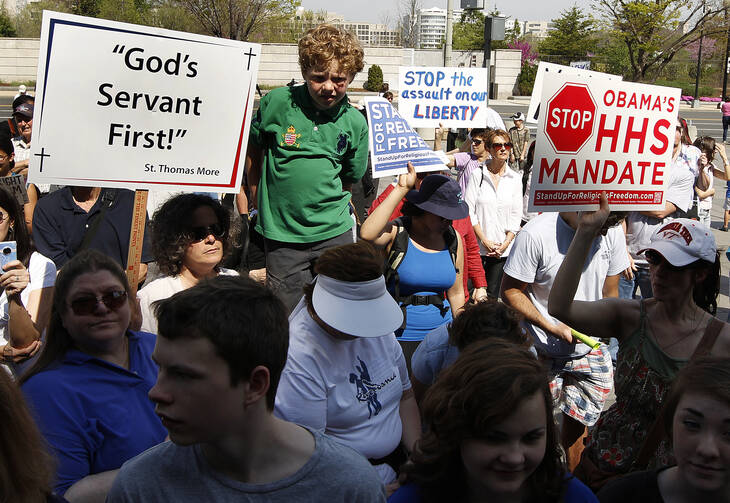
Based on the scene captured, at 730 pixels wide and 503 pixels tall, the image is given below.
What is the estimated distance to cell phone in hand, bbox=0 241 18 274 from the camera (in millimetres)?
3471

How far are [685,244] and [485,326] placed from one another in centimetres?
92

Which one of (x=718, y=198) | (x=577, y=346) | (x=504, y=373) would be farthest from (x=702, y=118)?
(x=504, y=373)

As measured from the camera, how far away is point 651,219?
6477mm

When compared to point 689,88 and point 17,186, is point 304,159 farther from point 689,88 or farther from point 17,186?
point 689,88

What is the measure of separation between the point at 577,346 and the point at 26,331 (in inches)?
116

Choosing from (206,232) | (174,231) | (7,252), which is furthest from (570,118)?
(7,252)

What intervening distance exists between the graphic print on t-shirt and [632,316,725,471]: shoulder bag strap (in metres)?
1.03

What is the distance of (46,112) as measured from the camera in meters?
3.59

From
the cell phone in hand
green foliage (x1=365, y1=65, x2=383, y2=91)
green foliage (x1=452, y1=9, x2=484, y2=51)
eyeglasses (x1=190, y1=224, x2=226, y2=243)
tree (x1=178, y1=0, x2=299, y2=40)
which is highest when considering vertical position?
green foliage (x1=452, y1=9, x2=484, y2=51)

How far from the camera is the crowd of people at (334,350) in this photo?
1875 mm

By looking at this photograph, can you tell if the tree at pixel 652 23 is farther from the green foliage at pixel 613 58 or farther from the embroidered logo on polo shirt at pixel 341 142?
the embroidered logo on polo shirt at pixel 341 142

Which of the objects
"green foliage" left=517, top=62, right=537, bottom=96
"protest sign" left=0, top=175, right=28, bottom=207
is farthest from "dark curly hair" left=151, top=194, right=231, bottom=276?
"green foliage" left=517, top=62, right=537, bottom=96

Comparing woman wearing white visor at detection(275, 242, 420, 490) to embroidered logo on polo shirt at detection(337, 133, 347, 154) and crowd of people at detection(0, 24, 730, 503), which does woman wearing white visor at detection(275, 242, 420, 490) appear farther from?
embroidered logo on polo shirt at detection(337, 133, 347, 154)

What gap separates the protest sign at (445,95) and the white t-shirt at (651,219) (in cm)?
229
